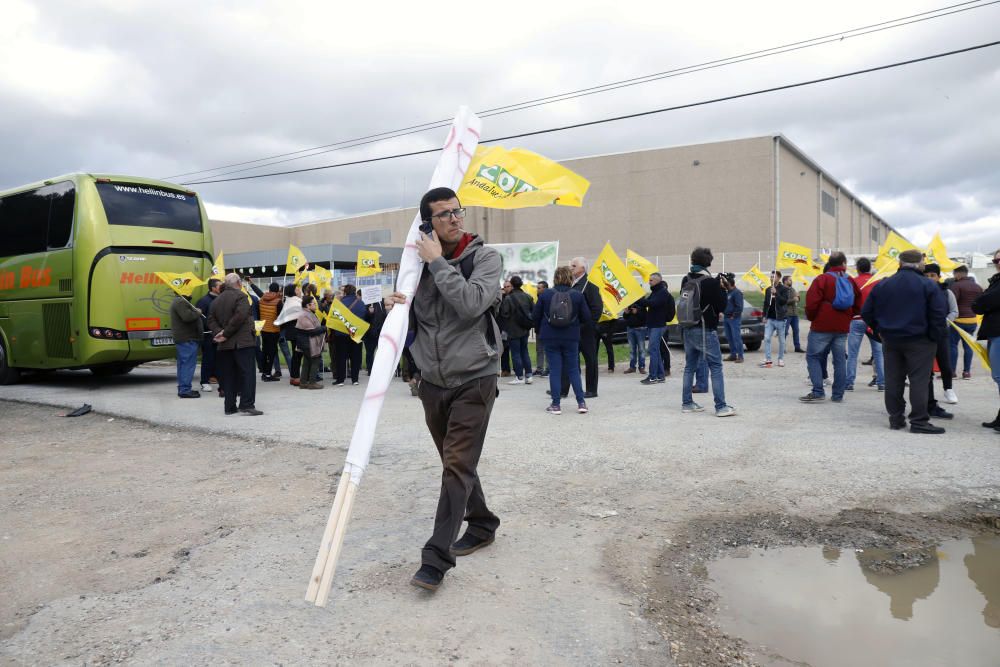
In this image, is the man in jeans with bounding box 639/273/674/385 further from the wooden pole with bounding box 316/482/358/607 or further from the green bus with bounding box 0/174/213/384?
the wooden pole with bounding box 316/482/358/607

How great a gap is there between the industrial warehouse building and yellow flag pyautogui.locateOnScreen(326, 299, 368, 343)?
3285 cm

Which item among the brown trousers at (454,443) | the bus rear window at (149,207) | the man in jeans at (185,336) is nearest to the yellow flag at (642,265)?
the man in jeans at (185,336)

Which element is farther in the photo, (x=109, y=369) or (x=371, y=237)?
(x=371, y=237)

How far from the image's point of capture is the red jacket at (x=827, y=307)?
8688 mm

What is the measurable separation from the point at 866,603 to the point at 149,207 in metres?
12.5

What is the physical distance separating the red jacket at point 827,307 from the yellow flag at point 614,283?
10.3ft

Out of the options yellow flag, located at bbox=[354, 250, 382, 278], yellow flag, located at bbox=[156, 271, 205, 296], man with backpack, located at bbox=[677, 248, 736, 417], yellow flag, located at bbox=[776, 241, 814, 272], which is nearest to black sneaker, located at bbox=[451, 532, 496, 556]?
man with backpack, located at bbox=[677, 248, 736, 417]

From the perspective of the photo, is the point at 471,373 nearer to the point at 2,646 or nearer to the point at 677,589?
the point at 677,589

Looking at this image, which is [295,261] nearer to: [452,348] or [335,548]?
[452,348]

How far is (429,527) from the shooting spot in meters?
4.42

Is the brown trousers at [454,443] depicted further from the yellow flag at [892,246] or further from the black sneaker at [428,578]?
the yellow flag at [892,246]

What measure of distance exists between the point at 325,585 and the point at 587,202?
166 ft

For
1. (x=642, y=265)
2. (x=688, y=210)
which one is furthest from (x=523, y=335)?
(x=688, y=210)

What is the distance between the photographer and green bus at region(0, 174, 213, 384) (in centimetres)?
1144
